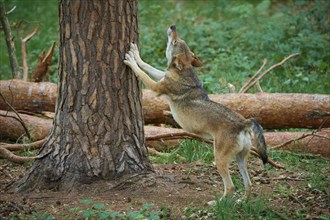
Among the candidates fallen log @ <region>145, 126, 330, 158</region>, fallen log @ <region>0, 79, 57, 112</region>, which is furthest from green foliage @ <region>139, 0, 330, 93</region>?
fallen log @ <region>0, 79, 57, 112</region>

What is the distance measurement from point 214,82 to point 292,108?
2.48 metres

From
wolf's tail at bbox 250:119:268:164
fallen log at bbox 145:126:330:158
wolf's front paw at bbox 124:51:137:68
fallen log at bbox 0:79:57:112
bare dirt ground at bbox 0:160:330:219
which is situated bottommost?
bare dirt ground at bbox 0:160:330:219

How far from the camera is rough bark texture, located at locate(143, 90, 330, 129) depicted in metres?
Result: 9.35

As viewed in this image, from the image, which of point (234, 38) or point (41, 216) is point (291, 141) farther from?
point (234, 38)

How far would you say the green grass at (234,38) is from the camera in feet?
40.3

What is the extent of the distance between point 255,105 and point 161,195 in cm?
340

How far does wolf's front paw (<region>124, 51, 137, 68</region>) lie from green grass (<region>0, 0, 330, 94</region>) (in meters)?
4.31

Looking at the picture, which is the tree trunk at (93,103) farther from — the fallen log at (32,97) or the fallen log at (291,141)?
the fallen log at (32,97)

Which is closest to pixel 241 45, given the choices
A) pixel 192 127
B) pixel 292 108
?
pixel 292 108

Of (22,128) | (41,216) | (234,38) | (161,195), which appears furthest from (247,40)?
(41,216)

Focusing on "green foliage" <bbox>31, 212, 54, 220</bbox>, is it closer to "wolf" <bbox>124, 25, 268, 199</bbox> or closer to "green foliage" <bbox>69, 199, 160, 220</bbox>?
"green foliage" <bbox>69, 199, 160, 220</bbox>

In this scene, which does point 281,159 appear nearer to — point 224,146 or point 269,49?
point 224,146

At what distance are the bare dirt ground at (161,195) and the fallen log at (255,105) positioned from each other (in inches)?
71.8

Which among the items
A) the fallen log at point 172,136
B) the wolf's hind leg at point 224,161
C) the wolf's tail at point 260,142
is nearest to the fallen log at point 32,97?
the fallen log at point 172,136
